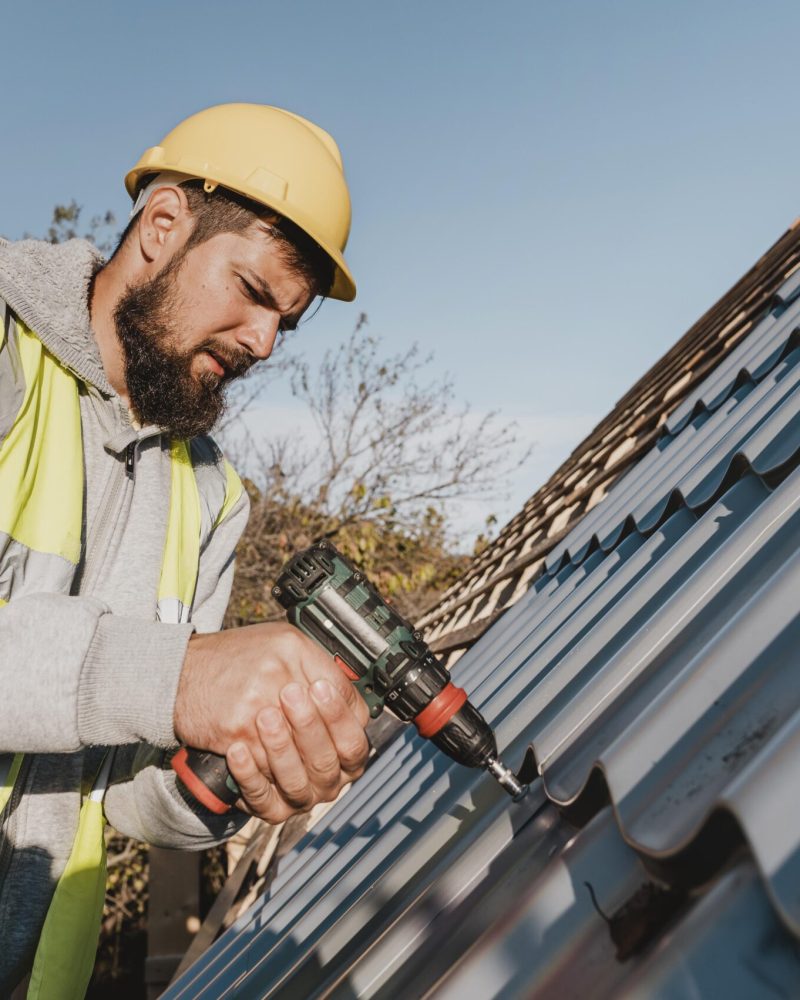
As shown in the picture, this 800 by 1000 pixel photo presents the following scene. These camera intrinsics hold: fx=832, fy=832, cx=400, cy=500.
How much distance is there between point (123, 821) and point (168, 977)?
4.97 meters

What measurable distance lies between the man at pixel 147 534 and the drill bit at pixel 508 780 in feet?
1.07

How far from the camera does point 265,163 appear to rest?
9.61 feet

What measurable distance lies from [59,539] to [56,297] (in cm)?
66

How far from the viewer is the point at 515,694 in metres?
2.08

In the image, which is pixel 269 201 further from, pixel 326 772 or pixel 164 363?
pixel 326 772

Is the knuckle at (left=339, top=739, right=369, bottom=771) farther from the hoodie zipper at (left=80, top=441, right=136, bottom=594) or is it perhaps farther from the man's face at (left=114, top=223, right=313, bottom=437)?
the man's face at (left=114, top=223, right=313, bottom=437)

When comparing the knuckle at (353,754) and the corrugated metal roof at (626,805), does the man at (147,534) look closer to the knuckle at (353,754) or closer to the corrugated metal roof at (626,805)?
the knuckle at (353,754)

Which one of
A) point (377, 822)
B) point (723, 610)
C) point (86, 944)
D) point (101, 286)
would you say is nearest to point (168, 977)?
point (86, 944)

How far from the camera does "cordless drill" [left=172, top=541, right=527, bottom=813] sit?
191cm

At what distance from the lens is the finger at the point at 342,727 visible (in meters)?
1.72

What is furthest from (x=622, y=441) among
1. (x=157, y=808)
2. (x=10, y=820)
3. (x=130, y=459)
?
(x=10, y=820)

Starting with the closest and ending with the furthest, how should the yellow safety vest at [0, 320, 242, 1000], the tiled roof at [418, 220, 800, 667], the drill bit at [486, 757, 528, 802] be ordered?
the drill bit at [486, 757, 528, 802]
the yellow safety vest at [0, 320, 242, 1000]
the tiled roof at [418, 220, 800, 667]

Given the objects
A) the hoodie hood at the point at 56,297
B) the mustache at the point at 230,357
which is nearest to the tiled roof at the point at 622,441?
the mustache at the point at 230,357

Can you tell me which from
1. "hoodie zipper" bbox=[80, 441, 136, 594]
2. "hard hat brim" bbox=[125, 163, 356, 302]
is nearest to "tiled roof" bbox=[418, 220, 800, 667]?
"hard hat brim" bbox=[125, 163, 356, 302]
